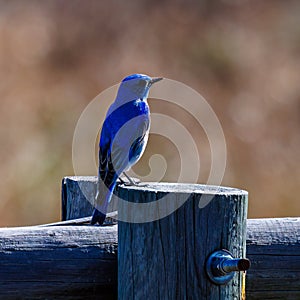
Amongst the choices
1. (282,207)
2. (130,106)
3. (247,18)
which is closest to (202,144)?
(282,207)

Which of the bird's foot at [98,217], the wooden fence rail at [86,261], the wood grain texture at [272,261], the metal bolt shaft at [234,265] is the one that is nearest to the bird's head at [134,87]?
the bird's foot at [98,217]

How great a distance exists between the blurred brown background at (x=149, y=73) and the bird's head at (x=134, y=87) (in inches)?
187

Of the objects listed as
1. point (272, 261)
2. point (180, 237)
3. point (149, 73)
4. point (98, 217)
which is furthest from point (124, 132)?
point (149, 73)

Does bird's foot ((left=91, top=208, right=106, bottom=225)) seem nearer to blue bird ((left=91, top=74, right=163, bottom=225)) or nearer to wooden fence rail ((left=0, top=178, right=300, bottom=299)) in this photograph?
wooden fence rail ((left=0, top=178, right=300, bottom=299))

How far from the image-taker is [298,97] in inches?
546

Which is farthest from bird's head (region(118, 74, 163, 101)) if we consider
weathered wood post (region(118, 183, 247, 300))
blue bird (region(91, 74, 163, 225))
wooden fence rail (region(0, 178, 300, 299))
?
weathered wood post (region(118, 183, 247, 300))

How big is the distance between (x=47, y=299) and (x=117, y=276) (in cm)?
26

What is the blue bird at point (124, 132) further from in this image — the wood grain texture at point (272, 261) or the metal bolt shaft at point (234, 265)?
the metal bolt shaft at point (234, 265)

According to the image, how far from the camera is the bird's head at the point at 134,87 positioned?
5039 mm

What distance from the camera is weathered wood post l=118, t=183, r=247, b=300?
2.87m

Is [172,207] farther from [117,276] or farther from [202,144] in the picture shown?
[202,144]

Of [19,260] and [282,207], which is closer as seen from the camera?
[19,260]

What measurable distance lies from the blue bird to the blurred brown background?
189 inches

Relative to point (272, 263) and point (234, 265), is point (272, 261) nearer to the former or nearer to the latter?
point (272, 263)
